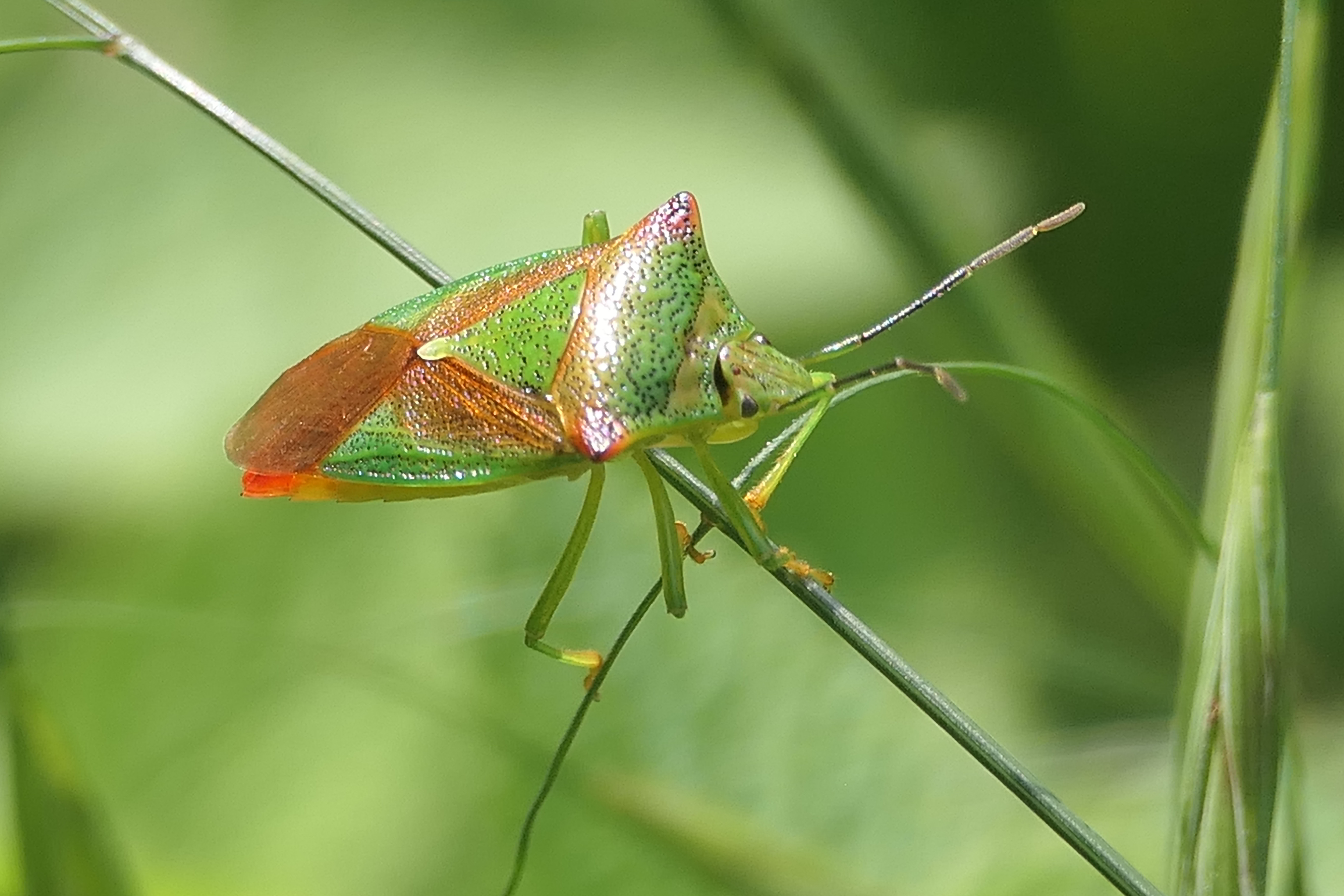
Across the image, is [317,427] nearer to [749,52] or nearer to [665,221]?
[665,221]

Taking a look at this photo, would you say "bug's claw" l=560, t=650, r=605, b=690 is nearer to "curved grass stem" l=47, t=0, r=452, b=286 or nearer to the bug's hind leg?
the bug's hind leg

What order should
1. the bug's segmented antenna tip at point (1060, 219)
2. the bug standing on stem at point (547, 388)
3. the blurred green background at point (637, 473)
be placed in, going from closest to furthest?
1. the bug's segmented antenna tip at point (1060, 219)
2. the bug standing on stem at point (547, 388)
3. the blurred green background at point (637, 473)

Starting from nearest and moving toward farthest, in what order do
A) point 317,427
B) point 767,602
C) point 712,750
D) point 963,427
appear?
1. point 317,427
2. point 712,750
3. point 767,602
4. point 963,427

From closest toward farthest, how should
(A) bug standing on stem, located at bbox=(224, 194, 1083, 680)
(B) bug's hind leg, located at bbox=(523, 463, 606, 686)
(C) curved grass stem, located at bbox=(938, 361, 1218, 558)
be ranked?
(C) curved grass stem, located at bbox=(938, 361, 1218, 558) < (A) bug standing on stem, located at bbox=(224, 194, 1083, 680) < (B) bug's hind leg, located at bbox=(523, 463, 606, 686)

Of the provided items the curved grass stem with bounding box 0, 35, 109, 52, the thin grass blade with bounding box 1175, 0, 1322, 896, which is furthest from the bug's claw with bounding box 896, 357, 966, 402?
the curved grass stem with bounding box 0, 35, 109, 52

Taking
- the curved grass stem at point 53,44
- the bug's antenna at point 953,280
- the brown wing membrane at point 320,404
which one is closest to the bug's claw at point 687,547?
the bug's antenna at point 953,280

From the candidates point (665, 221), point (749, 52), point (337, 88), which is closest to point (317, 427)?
point (665, 221)

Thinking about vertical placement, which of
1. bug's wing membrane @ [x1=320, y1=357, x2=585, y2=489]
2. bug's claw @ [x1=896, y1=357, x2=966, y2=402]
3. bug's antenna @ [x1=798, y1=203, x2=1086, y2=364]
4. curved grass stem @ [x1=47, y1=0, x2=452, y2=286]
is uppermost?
curved grass stem @ [x1=47, y1=0, x2=452, y2=286]

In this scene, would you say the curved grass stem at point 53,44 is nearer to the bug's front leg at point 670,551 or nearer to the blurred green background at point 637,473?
the bug's front leg at point 670,551
